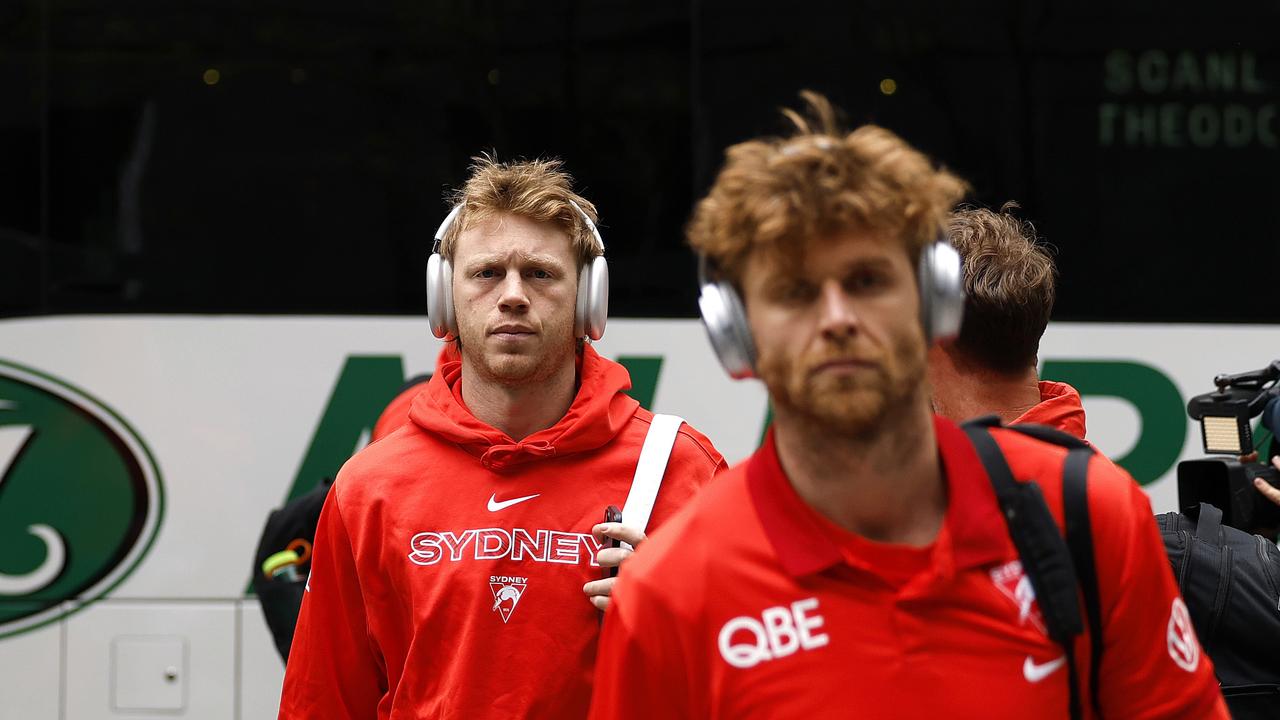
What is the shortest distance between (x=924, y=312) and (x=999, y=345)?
2.95 feet

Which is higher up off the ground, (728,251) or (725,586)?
(728,251)

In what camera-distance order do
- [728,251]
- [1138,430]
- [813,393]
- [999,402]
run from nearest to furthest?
[813,393]
[728,251]
[999,402]
[1138,430]

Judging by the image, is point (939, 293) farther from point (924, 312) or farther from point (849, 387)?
point (849, 387)

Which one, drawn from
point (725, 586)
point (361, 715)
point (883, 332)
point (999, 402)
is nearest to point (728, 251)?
point (883, 332)

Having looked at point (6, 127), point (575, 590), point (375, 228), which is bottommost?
point (575, 590)

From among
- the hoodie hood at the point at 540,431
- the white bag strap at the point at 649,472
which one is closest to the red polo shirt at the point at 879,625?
the white bag strap at the point at 649,472

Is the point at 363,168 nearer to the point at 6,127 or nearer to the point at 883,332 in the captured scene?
the point at 6,127

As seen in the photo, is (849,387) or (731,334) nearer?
(849,387)

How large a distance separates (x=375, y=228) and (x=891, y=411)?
10.9 feet

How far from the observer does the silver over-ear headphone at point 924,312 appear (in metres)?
1.96

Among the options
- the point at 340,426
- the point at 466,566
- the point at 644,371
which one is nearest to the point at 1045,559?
the point at 466,566

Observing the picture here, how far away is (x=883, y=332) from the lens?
6.12ft

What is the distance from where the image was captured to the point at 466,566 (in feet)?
9.27

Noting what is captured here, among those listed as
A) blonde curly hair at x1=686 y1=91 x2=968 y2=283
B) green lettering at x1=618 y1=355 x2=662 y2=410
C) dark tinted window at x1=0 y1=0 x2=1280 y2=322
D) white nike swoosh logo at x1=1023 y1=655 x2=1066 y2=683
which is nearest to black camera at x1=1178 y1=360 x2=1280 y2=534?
white nike swoosh logo at x1=1023 y1=655 x2=1066 y2=683
